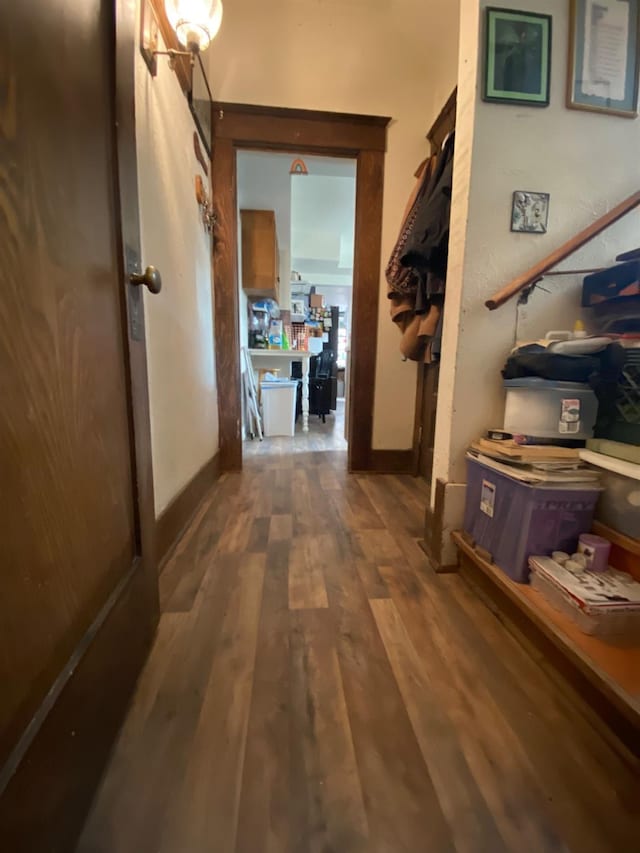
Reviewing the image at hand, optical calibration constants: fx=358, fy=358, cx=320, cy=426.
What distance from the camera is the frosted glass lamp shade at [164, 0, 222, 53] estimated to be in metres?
1.16

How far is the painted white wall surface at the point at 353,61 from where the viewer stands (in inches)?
79.6

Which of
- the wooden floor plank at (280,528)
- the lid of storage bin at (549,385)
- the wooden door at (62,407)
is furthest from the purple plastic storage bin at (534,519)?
the wooden door at (62,407)

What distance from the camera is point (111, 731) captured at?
67 cm

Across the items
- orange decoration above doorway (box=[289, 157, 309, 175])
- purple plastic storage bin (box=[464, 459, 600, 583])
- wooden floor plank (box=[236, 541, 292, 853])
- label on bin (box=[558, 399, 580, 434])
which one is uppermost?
orange decoration above doorway (box=[289, 157, 309, 175])

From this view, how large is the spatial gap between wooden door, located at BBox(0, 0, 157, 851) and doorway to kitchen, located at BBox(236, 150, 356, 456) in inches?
69.2

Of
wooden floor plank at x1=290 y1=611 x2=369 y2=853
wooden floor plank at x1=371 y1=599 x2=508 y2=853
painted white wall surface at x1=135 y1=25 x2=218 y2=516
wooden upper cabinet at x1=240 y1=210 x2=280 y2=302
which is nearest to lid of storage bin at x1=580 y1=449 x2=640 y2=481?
wooden floor plank at x1=371 y1=599 x2=508 y2=853

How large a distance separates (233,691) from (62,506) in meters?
0.58

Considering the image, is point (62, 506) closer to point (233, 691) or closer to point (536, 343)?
point (233, 691)

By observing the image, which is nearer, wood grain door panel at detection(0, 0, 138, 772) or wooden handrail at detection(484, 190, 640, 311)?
wood grain door panel at detection(0, 0, 138, 772)

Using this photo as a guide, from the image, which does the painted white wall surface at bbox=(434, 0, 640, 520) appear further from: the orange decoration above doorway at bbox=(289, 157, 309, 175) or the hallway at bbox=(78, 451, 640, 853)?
the orange decoration above doorway at bbox=(289, 157, 309, 175)

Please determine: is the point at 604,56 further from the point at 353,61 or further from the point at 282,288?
the point at 282,288

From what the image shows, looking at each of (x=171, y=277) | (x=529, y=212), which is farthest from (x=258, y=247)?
(x=529, y=212)

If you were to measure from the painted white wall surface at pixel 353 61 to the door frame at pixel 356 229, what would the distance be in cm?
9

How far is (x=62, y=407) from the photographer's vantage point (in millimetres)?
530
